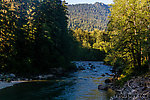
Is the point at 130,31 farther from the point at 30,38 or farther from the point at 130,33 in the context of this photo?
the point at 30,38

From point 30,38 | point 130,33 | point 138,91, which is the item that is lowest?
point 138,91

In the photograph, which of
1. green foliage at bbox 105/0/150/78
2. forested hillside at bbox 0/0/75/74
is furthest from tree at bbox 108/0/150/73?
forested hillside at bbox 0/0/75/74

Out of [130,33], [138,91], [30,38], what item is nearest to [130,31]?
[130,33]

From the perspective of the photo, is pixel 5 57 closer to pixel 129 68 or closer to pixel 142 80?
pixel 129 68

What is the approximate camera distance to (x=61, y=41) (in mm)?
48781

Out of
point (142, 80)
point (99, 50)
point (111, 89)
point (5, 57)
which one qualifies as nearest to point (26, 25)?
point (5, 57)

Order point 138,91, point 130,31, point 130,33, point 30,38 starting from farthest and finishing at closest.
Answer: point 30,38 < point 130,33 < point 130,31 < point 138,91

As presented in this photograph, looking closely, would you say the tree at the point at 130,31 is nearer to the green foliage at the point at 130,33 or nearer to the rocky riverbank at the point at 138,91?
the green foliage at the point at 130,33

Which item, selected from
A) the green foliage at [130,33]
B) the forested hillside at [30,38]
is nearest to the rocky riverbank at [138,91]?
the green foliage at [130,33]

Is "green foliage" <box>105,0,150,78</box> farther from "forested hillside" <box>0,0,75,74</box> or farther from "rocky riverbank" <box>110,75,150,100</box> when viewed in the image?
"forested hillside" <box>0,0,75,74</box>

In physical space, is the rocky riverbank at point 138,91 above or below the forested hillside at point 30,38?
below

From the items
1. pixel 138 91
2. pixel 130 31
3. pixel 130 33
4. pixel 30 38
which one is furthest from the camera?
pixel 30 38

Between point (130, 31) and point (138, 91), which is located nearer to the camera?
point (138, 91)

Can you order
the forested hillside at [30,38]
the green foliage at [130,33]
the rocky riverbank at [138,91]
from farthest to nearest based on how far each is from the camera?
the forested hillside at [30,38]
the green foliage at [130,33]
the rocky riverbank at [138,91]
